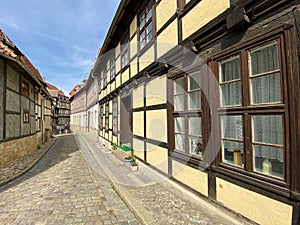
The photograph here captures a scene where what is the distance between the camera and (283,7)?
1944mm

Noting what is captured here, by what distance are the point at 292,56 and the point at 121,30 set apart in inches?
289

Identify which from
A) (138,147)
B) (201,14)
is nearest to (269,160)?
(201,14)

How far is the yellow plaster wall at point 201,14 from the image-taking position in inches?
107

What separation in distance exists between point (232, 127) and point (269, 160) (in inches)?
25.0

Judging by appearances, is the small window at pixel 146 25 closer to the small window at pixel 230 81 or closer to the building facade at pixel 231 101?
the building facade at pixel 231 101

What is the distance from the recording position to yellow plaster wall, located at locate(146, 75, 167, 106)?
437 cm

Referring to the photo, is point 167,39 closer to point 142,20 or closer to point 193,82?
point 193,82

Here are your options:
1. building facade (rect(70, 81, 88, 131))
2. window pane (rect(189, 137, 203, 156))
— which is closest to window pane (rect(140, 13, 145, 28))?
window pane (rect(189, 137, 203, 156))

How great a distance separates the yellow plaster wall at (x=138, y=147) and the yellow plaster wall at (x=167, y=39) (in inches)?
113

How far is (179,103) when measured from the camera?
3879mm

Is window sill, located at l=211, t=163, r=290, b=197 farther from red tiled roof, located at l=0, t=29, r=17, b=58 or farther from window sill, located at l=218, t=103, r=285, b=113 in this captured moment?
red tiled roof, located at l=0, t=29, r=17, b=58

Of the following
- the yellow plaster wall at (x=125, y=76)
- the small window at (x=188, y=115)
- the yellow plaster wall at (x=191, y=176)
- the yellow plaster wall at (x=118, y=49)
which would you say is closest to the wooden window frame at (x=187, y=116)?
the small window at (x=188, y=115)

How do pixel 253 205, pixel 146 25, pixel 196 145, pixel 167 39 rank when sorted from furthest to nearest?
pixel 146 25
pixel 167 39
pixel 196 145
pixel 253 205

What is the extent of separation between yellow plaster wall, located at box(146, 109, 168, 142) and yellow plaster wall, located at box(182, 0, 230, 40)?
5.98 ft
